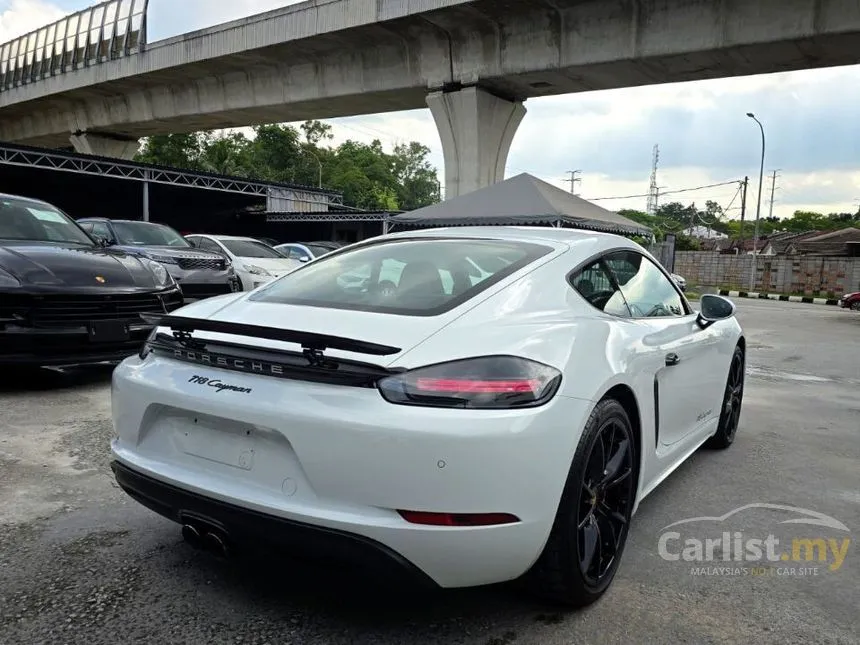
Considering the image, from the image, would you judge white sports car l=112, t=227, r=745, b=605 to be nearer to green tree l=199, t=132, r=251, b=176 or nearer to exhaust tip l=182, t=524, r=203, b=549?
exhaust tip l=182, t=524, r=203, b=549

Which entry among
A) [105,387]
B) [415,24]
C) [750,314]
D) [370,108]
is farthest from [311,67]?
[105,387]

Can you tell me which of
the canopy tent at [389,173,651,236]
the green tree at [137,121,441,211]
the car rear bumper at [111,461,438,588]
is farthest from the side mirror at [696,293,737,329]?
the green tree at [137,121,441,211]

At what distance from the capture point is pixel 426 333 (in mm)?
2043

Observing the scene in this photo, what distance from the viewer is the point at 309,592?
2.37 m

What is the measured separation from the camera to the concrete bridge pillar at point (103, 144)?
30703 mm

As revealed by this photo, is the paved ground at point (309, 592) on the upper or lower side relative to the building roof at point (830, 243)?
lower

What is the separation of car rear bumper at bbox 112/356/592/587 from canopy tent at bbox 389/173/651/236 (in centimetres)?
983

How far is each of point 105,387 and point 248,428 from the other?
13.5 feet

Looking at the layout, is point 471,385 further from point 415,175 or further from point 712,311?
point 415,175

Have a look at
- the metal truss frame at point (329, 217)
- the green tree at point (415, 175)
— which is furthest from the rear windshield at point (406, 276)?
the green tree at point (415, 175)

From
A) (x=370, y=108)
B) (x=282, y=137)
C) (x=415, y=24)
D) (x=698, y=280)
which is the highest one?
(x=282, y=137)

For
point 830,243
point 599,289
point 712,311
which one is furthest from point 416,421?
point 830,243

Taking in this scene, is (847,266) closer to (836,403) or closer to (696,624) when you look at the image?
(836,403)

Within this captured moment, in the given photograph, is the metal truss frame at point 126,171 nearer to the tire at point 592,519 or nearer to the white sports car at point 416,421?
the white sports car at point 416,421
